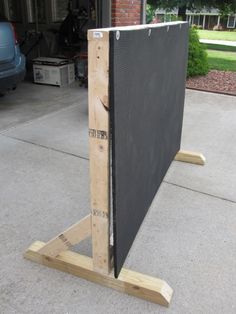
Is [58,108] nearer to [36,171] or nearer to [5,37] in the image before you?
[5,37]

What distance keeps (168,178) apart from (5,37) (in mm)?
3284

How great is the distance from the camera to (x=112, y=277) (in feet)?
6.57

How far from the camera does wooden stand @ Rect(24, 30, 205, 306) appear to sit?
1520 mm

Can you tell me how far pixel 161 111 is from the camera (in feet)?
8.31

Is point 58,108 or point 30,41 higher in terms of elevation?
point 30,41

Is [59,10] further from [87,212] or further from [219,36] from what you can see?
[219,36]

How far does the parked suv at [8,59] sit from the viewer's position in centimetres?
498

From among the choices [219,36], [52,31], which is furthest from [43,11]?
[219,36]

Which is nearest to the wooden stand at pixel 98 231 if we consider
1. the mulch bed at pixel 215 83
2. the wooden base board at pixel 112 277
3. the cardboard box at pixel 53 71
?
the wooden base board at pixel 112 277

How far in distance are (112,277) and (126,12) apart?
543cm

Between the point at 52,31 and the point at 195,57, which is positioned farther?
the point at 195,57

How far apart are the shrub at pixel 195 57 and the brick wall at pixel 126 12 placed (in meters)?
1.68

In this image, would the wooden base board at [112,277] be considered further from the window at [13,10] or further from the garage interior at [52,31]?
the window at [13,10]

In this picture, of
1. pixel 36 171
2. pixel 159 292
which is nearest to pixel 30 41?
pixel 36 171
